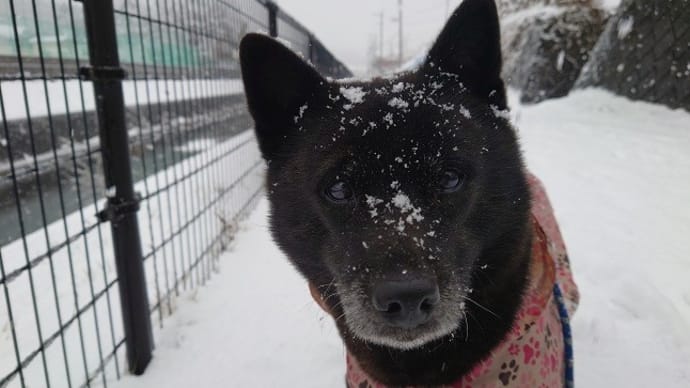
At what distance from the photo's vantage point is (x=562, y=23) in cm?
1009

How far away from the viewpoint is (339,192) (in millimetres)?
1459

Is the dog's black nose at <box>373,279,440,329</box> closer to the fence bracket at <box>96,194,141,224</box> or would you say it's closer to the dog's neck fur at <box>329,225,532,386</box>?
the dog's neck fur at <box>329,225,532,386</box>

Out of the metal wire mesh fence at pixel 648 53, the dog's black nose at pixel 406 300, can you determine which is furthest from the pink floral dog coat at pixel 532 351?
the metal wire mesh fence at pixel 648 53

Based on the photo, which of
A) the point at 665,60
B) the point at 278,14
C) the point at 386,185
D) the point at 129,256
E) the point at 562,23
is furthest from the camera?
the point at 562,23

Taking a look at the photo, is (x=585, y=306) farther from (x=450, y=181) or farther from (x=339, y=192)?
(x=339, y=192)

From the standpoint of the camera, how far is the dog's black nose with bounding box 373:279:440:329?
116 centimetres

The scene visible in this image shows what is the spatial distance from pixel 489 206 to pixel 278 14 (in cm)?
452

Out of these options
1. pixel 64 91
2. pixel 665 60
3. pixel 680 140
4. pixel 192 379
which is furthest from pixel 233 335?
pixel 665 60

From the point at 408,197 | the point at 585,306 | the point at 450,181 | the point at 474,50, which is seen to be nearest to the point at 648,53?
the point at 585,306

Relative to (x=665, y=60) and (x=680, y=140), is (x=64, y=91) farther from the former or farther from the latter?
(x=665, y=60)

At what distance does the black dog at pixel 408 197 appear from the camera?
129 centimetres

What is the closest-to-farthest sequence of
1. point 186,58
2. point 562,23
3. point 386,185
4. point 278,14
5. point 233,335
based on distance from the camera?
point 386,185
point 233,335
point 186,58
point 278,14
point 562,23

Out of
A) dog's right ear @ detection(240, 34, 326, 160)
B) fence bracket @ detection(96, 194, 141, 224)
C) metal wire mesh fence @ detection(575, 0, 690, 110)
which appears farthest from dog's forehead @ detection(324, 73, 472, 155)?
metal wire mesh fence @ detection(575, 0, 690, 110)

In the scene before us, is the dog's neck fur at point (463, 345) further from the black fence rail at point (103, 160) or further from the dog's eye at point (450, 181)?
the black fence rail at point (103, 160)
